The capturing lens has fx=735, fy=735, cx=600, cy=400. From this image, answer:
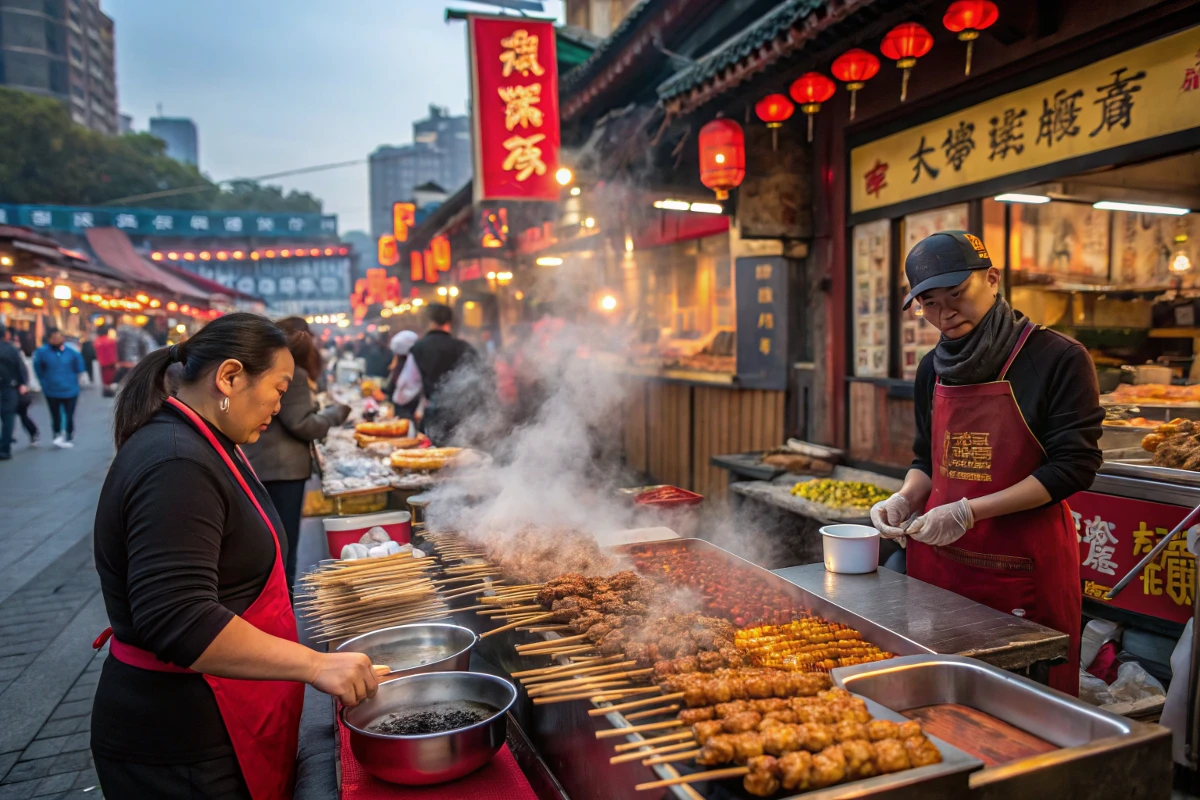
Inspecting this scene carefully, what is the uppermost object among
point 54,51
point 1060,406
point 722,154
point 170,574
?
point 54,51

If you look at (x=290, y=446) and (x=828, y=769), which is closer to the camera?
(x=828, y=769)

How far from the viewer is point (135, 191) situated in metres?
53.1

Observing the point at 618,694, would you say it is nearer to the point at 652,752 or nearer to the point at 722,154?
the point at 652,752

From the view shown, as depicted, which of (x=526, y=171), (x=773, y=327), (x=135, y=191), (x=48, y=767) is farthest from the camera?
(x=135, y=191)

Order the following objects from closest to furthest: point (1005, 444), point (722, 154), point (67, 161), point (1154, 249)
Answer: point (1005, 444) < point (722, 154) < point (1154, 249) < point (67, 161)

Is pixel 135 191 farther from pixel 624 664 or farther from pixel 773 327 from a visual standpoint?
pixel 624 664

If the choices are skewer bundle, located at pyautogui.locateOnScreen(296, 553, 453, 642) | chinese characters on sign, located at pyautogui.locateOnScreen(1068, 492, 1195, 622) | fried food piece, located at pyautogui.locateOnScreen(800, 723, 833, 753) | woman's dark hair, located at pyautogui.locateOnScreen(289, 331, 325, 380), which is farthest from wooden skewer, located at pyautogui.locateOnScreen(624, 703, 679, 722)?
woman's dark hair, located at pyautogui.locateOnScreen(289, 331, 325, 380)

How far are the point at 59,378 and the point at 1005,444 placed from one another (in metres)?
16.9

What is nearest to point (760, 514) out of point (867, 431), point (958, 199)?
point (867, 431)

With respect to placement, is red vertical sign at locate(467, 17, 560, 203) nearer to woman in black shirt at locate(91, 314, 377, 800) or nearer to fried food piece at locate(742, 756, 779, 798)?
woman in black shirt at locate(91, 314, 377, 800)

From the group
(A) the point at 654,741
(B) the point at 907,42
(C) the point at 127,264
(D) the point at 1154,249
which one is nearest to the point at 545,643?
(A) the point at 654,741

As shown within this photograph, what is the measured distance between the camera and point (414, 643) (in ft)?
9.73

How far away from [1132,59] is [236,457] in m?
5.74

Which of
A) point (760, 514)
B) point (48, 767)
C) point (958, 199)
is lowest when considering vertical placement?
point (48, 767)
